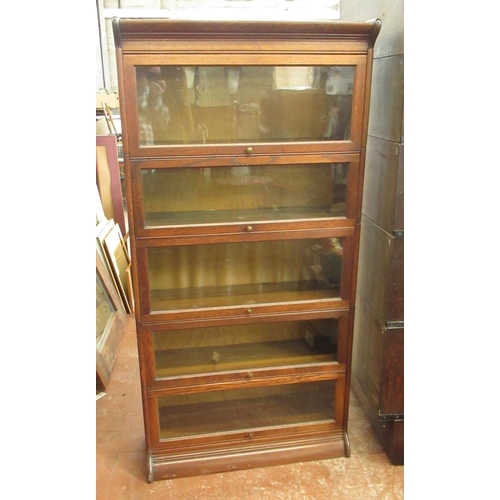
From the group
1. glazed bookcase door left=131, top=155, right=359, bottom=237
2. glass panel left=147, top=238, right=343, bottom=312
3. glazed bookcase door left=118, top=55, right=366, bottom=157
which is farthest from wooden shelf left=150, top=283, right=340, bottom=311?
glazed bookcase door left=118, top=55, right=366, bottom=157

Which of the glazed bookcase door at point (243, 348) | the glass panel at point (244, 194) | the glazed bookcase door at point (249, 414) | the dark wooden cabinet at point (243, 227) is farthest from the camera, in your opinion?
the glazed bookcase door at point (249, 414)

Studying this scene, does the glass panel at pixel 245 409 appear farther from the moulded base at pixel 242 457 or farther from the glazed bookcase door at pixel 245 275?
the glazed bookcase door at pixel 245 275

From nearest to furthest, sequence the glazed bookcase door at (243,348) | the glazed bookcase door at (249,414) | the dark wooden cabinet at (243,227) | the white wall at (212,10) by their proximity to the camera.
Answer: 1. the dark wooden cabinet at (243,227)
2. the glazed bookcase door at (243,348)
3. the glazed bookcase door at (249,414)
4. the white wall at (212,10)

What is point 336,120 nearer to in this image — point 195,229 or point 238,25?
point 238,25

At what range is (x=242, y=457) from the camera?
1673 millimetres

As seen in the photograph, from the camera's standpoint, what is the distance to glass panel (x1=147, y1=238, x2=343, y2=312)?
1.54 metres

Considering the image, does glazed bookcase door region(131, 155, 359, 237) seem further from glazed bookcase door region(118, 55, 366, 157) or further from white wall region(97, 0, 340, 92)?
white wall region(97, 0, 340, 92)

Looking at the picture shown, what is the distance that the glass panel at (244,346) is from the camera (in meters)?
1.62

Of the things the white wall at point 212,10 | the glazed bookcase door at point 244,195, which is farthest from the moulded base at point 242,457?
the white wall at point 212,10

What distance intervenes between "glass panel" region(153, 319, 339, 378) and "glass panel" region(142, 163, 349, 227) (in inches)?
16.6

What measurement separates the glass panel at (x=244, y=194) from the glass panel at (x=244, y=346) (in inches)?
16.6

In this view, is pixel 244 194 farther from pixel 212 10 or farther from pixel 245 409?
pixel 212 10

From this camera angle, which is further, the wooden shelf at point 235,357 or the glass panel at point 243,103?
the wooden shelf at point 235,357
